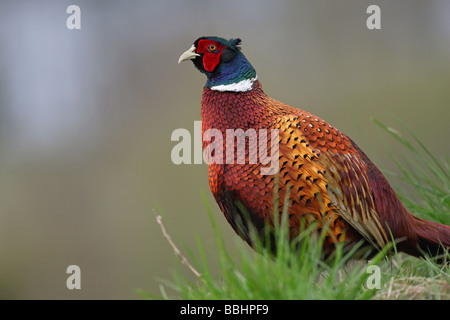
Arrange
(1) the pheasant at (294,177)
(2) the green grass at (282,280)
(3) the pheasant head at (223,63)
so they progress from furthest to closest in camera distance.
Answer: (3) the pheasant head at (223,63)
(1) the pheasant at (294,177)
(2) the green grass at (282,280)

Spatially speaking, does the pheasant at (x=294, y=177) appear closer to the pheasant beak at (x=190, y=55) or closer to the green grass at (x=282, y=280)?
the pheasant beak at (x=190, y=55)

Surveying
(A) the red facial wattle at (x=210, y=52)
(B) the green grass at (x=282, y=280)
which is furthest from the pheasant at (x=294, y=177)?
(B) the green grass at (x=282, y=280)

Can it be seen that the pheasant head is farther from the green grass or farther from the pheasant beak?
the green grass

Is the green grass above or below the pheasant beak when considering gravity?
below

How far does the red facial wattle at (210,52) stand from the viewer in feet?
6.37

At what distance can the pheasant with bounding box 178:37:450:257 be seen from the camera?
1772 mm

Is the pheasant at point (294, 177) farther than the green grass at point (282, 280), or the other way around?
the pheasant at point (294, 177)

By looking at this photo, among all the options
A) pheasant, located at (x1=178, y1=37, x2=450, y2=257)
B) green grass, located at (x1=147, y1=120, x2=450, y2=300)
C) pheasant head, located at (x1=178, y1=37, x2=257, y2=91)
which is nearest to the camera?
green grass, located at (x1=147, y1=120, x2=450, y2=300)

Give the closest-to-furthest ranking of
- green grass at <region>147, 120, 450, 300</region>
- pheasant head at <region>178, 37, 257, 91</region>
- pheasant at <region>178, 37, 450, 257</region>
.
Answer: green grass at <region>147, 120, 450, 300</region> < pheasant at <region>178, 37, 450, 257</region> < pheasant head at <region>178, 37, 257, 91</region>

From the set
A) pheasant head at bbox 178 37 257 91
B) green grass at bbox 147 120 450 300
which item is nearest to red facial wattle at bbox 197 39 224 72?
pheasant head at bbox 178 37 257 91

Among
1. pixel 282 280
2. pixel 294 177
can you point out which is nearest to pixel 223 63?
pixel 294 177

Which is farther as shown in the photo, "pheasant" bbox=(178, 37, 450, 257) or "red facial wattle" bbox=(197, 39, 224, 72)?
"red facial wattle" bbox=(197, 39, 224, 72)

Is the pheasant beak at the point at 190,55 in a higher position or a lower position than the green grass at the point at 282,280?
higher
